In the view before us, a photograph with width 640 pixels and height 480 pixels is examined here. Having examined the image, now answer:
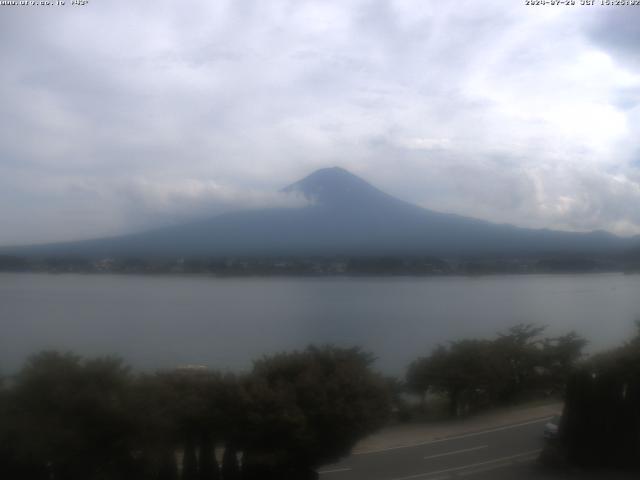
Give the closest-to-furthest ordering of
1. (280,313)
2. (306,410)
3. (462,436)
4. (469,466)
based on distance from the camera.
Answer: (306,410), (469,466), (462,436), (280,313)

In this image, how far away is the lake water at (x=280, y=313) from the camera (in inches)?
473

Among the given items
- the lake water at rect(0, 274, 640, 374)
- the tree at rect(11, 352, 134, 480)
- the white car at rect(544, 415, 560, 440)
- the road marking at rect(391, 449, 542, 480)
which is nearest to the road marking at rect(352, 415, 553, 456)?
the white car at rect(544, 415, 560, 440)

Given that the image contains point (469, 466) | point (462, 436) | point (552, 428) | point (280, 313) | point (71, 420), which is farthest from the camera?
point (280, 313)

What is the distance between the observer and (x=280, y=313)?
18266 millimetres

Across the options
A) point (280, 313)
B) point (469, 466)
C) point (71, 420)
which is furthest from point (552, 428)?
point (280, 313)

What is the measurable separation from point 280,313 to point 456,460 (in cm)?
984

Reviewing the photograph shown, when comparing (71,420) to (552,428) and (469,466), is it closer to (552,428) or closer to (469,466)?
(469,466)

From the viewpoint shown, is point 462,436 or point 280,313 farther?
point 280,313

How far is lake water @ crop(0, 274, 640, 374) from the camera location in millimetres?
12008

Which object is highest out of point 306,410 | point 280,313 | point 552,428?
point 280,313

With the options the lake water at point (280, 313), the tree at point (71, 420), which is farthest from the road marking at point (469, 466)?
the tree at point (71, 420)

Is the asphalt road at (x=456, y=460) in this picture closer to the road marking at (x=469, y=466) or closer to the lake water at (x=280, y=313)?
the road marking at (x=469, y=466)

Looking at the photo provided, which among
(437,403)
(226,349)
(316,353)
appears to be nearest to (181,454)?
(316,353)

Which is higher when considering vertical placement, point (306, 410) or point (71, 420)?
point (71, 420)
